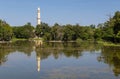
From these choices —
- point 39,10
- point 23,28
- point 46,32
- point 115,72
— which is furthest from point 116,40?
point 39,10

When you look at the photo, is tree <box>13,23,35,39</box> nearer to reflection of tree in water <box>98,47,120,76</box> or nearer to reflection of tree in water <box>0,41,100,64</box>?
reflection of tree in water <box>0,41,100,64</box>

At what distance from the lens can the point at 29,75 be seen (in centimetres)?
2475

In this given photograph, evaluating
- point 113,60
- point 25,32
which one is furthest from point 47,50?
point 25,32

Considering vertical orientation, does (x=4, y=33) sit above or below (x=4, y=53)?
above

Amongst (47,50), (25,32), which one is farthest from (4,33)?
(47,50)

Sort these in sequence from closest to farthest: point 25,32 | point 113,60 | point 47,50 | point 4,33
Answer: point 113,60 → point 47,50 → point 4,33 → point 25,32

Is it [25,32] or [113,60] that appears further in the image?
[25,32]

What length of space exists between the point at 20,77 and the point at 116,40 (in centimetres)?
5487

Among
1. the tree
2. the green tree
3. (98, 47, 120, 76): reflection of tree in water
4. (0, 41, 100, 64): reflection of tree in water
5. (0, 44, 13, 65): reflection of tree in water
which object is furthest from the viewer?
the tree

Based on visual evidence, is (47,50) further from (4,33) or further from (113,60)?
(4,33)

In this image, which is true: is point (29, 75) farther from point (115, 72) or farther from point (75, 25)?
point (75, 25)

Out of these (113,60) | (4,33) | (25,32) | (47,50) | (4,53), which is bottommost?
(113,60)

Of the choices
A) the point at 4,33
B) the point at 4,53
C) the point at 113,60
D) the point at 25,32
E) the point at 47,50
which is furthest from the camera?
the point at 25,32

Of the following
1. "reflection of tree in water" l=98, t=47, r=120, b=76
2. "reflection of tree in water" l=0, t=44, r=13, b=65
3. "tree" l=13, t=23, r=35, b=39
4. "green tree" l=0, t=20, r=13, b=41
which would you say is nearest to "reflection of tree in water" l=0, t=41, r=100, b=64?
"reflection of tree in water" l=0, t=44, r=13, b=65
